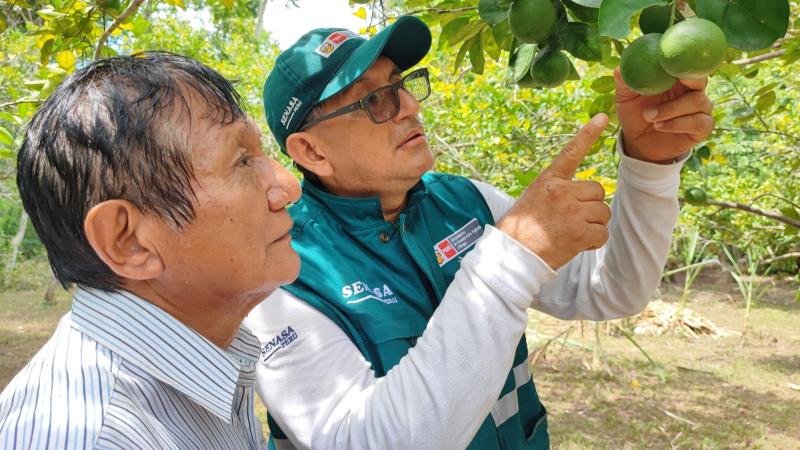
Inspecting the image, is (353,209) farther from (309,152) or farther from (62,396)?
(62,396)

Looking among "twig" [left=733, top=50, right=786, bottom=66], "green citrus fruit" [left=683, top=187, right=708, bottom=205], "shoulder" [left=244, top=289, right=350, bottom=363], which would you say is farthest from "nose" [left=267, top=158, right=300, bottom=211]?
"green citrus fruit" [left=683, top=187, right=708, bottom=205]

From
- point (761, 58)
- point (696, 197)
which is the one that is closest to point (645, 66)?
point (761, 58)

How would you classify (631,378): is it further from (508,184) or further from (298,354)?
(298,354)

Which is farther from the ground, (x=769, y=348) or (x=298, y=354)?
(x=298, y=354)

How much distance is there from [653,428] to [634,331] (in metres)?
2.65

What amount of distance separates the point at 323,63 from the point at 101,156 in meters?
0.76

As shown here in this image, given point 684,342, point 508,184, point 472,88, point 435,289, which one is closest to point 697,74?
point 435,289

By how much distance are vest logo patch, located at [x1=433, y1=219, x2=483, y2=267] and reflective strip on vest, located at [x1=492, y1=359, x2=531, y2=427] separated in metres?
0.28

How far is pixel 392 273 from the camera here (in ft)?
5.10

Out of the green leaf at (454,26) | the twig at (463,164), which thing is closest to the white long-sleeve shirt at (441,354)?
the green leaf at (454,26)

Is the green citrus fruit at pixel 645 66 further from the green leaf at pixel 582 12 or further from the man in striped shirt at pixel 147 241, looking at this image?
the man in striped shirt at pixel 147 241

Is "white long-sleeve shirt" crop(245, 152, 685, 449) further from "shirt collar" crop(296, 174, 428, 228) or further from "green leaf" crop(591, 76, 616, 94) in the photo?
"green leaf" crop(591, 76, 616, 94)

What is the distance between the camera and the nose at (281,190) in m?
1.17

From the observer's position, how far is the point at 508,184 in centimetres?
468
